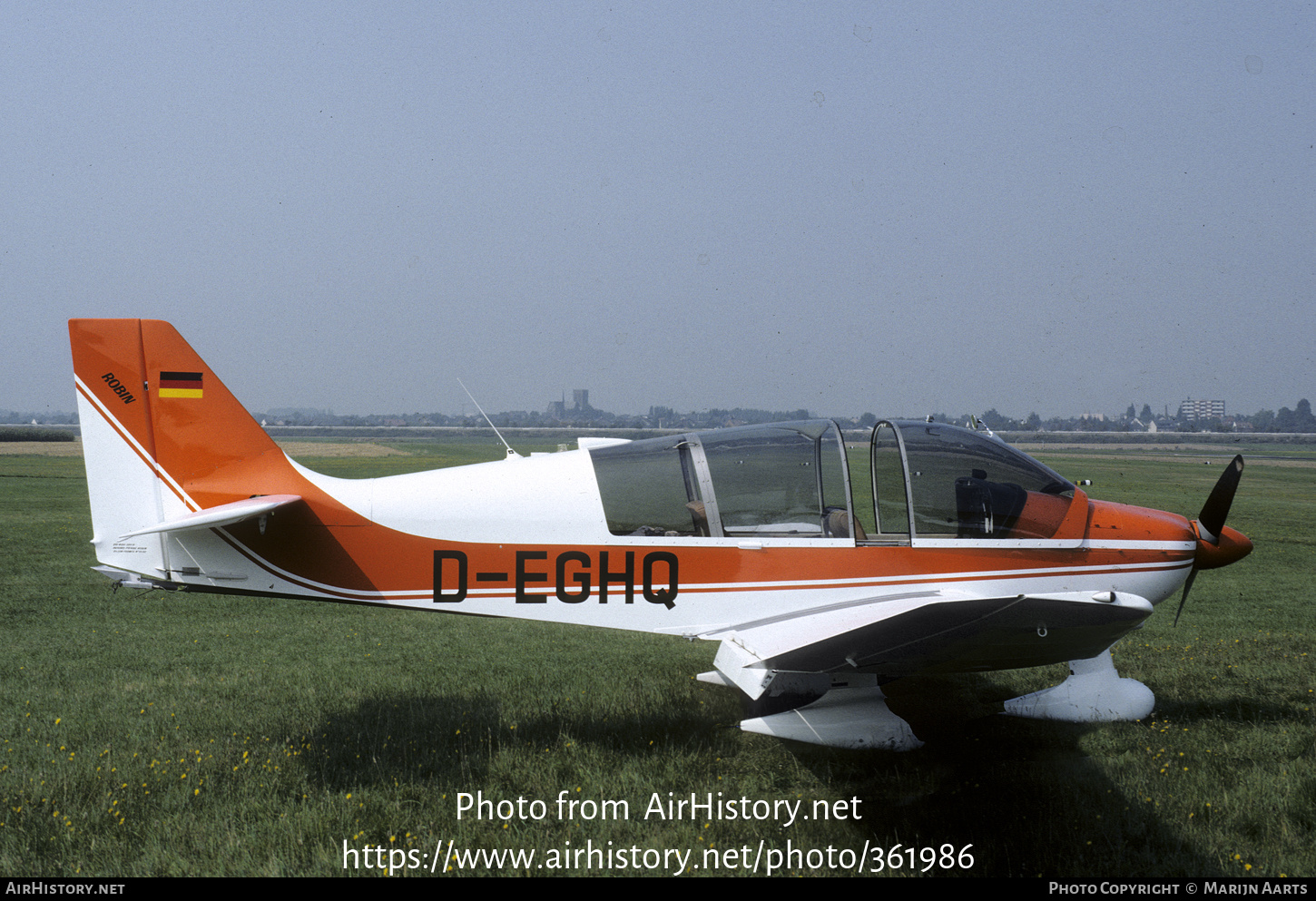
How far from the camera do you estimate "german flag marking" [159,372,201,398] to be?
5074mm

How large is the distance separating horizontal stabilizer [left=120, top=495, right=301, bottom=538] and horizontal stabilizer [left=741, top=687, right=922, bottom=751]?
10.9 ft

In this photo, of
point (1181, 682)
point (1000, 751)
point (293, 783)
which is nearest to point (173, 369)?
point (293, 783)

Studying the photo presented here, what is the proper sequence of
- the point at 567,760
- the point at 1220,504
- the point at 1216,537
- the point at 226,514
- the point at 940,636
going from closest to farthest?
the point at 940,636, the point at 226,514, the point at 567,760, the point at 1220,504, the point at 1216,537

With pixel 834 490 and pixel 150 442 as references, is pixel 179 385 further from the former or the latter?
pixel 834 490

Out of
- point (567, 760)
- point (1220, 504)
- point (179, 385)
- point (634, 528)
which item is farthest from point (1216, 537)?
point (179, 385)

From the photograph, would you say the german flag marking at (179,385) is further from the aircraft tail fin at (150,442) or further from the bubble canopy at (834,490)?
the bubble canopy at (834,490)

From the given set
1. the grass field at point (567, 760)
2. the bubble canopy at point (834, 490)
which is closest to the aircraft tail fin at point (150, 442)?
the grass field at point (567, 760)

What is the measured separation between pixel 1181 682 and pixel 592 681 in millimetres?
5062

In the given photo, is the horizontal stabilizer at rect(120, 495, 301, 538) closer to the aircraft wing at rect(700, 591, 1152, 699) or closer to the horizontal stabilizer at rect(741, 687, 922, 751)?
the aircraft wing at rect(700, 591, 1152, 699)

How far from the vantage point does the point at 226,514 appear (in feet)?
14.8

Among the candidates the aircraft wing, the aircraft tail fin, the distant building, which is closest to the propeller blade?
the aircraft wing

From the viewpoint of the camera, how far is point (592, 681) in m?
6.60

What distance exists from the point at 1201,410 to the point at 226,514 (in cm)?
12928

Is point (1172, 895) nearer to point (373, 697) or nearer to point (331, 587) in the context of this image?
point (331, 587)
